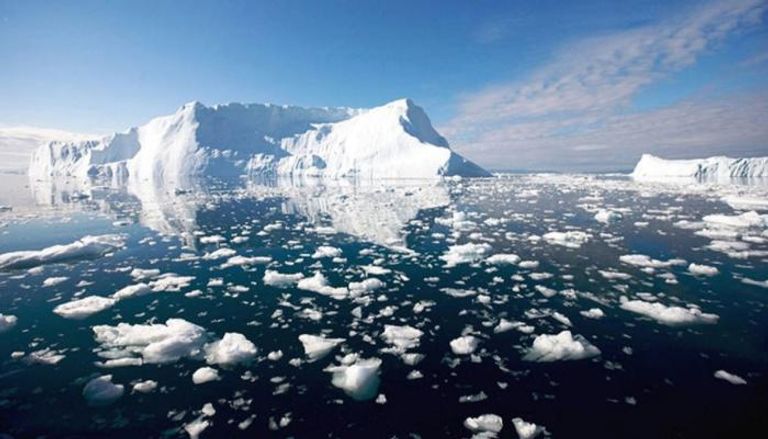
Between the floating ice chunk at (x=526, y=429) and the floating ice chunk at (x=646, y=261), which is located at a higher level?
the floating ice chunk at (x=646, y=261)

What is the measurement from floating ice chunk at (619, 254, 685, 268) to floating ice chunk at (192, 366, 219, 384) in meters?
10.5

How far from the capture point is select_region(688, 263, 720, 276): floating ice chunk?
32.0 feet

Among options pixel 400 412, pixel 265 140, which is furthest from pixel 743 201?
pixel 265 140

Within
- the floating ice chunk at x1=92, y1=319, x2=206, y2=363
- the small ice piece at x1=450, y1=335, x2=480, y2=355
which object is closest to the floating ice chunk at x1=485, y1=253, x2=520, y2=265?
the small ice piece at x1=450, y1=335, x2=480, y2=355

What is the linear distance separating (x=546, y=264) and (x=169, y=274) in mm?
9902

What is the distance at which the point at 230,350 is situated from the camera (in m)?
5.81

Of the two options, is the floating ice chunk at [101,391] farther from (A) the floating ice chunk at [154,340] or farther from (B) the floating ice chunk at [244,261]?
(B) the floating ice chunk at [244,261]

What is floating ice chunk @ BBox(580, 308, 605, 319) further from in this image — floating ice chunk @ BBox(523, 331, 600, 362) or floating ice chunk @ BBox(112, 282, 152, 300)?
floating ice chunk @ BBox(112, 282, 152, 300)

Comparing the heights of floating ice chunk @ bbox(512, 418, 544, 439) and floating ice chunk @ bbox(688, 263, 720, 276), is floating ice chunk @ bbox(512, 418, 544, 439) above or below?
below

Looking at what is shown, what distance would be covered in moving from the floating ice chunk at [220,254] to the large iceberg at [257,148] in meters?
55.7

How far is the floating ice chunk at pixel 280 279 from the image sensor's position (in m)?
9.36

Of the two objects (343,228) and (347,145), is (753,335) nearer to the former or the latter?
(343,228)

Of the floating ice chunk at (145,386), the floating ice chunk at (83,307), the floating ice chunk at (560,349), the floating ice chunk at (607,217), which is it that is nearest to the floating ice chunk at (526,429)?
the floating ice chunk at (560,349)

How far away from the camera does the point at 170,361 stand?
5.73 meters
